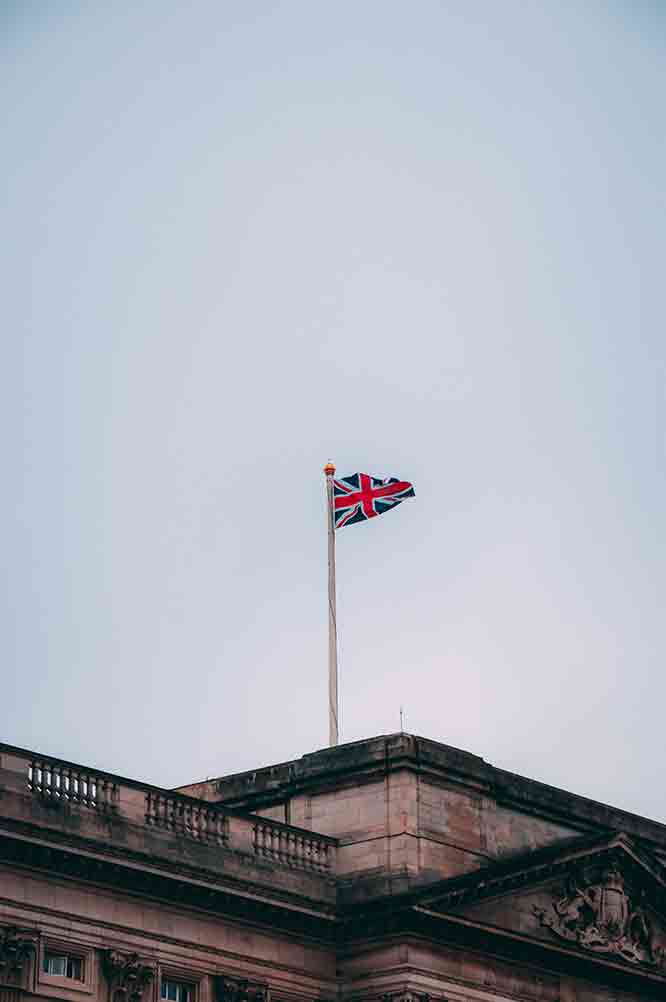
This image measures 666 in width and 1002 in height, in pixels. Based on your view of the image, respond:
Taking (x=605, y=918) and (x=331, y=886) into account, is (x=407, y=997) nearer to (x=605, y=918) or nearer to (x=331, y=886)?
(x=331, y=886)

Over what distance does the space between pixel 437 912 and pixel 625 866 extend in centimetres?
878

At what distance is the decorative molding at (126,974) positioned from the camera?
57.1 metres

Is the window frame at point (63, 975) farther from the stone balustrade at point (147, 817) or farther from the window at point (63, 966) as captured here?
the stone balustrade at point (147, 817)

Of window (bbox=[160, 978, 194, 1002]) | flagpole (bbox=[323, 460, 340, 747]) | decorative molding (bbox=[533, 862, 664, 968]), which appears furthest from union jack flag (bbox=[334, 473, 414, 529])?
window (bbox=[160, 978, 194, 1002])

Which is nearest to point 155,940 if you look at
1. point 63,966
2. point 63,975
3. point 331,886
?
point 63,966

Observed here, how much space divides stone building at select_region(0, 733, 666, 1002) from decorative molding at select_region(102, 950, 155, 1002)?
4cm

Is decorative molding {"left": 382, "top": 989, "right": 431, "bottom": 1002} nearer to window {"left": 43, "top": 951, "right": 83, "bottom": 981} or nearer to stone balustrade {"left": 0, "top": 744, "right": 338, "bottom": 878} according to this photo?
stone balustrade {"left": 0, "top": 744, "right": 338, "bottom": 878}

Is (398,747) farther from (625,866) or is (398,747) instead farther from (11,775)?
(11,775)

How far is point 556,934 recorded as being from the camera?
66438 millimetres

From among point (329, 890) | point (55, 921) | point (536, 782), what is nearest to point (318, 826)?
point (329, 890)

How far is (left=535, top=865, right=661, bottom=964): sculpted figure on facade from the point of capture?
66.8 meters

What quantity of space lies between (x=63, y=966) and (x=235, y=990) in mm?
5609

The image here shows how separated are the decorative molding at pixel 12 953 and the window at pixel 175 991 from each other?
4.82m

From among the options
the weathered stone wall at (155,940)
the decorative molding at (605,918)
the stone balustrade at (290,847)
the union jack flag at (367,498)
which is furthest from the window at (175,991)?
the union jack flag at (367,498)
